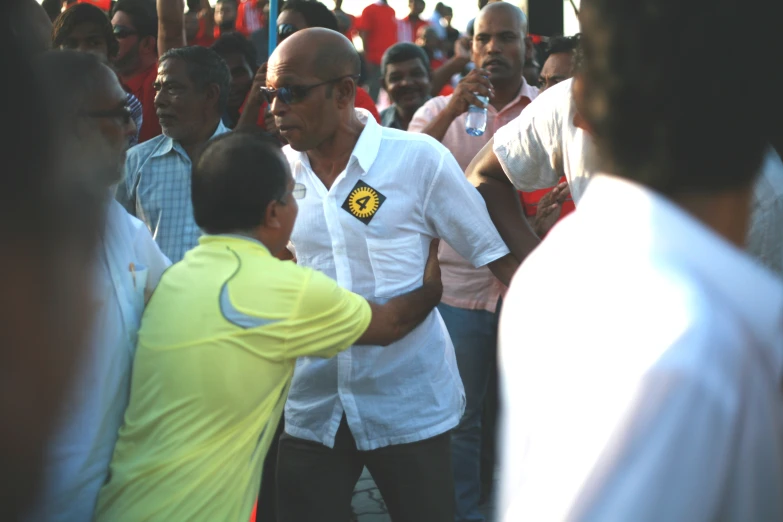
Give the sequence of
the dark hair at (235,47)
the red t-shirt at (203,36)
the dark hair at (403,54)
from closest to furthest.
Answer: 1. the dark hair at (235,47)
2. the dark hair at (403,54)
3. the red t-shirt at (203,36)

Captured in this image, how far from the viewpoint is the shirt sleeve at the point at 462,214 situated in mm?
3244

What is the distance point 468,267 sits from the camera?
4.85m

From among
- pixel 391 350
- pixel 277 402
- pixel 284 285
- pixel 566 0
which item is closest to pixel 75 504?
pixel 277 402

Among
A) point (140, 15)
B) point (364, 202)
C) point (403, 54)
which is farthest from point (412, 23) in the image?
point (364, 202)

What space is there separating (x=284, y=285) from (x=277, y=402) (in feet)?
1.15

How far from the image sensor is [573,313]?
968 mm

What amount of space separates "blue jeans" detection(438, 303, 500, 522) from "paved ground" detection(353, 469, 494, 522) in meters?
0.35

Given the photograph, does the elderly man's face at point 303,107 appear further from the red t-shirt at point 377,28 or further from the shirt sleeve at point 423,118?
the red t-shirt at point 377,28

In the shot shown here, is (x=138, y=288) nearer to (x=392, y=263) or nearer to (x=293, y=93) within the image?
(x=392, y=263)

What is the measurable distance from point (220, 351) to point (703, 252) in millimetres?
1695

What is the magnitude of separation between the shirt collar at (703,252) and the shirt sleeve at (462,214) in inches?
88.5

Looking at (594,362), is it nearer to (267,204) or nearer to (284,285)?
(284,285)

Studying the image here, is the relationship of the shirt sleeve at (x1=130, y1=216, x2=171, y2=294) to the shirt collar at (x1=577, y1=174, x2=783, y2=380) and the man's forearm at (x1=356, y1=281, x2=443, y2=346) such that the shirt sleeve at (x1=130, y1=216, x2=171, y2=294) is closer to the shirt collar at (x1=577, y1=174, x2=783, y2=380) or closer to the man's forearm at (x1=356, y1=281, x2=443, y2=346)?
the man's forearm at (x1=356, y1=281, x2=443, y2=346)

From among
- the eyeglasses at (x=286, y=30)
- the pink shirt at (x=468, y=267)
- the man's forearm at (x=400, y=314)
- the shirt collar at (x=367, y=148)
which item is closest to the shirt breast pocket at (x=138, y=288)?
the man's forearm at (x=400, y=314)
